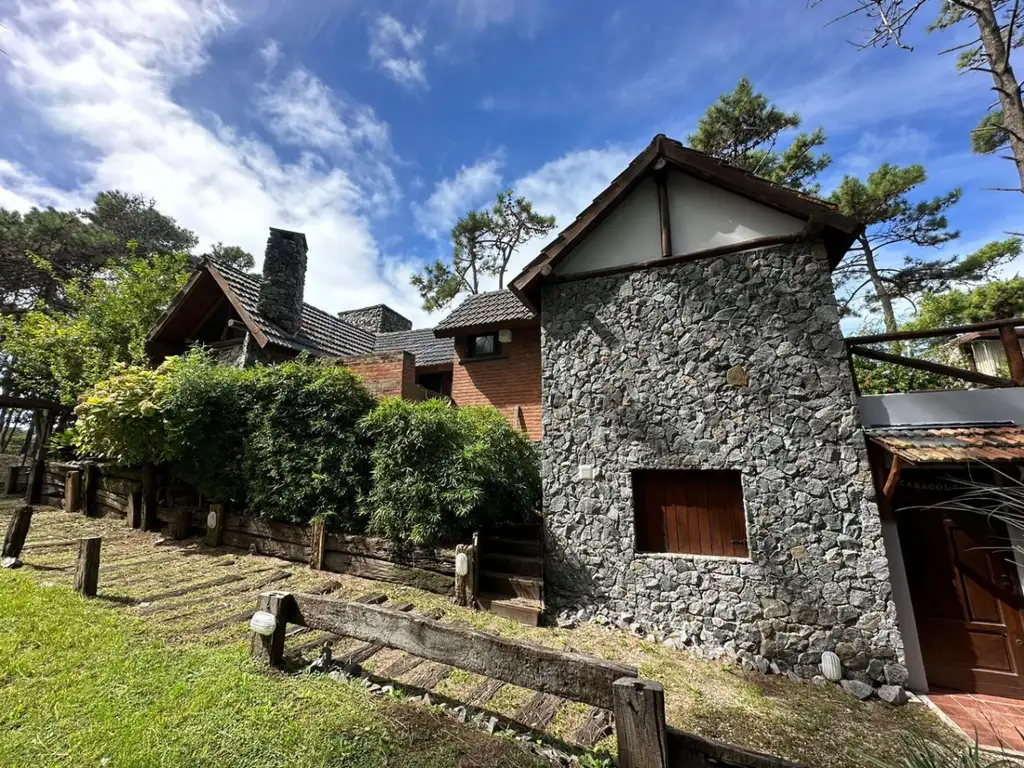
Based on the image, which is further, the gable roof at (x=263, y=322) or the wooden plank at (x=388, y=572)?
the gable roof at (x=263, y=322)

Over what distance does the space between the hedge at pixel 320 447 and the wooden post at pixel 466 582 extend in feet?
1.53

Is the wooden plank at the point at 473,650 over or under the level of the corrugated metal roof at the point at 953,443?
under

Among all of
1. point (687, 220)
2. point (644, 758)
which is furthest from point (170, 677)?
point (687, 220)

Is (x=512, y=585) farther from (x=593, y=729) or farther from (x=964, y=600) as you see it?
(x=964, y=600)

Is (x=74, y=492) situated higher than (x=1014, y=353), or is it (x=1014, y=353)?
(x=1014, y=353)

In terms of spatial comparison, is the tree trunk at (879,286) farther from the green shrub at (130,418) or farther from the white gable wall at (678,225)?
the green shrub at (130,418)

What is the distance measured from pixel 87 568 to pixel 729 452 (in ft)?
27.7

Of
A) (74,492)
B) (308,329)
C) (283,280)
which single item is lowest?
(74,492)

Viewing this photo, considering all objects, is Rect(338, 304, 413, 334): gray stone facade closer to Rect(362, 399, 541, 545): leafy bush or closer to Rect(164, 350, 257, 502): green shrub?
Rect(164, 350, 257, 502): green shrub

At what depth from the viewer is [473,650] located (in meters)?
2.85

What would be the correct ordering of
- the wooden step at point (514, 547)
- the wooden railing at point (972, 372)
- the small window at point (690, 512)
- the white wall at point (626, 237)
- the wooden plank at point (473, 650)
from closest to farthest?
the wooden plank at point (473, 650)
the wooden railing at point (972, 372)
the small window at point (690, 512)
the wooden step at point (514, 547)
the white wall at point (626, 237)

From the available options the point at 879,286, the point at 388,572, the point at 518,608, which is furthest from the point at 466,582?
the point at 879,286

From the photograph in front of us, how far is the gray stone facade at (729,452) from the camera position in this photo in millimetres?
5328

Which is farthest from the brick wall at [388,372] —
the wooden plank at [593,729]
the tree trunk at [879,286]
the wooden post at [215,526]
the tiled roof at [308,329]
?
the tree trunk at [879,286]
